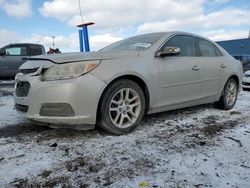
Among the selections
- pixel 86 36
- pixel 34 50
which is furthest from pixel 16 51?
pixel 86 36

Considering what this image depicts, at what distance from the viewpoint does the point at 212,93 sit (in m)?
5.01

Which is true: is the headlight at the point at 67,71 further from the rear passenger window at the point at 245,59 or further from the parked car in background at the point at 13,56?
the rear passenger window at the point at 245,59

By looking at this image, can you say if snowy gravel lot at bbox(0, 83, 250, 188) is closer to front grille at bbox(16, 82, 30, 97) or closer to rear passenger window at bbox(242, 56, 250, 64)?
front grille at bbox(16, 82, 30, 97)

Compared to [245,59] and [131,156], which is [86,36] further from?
[131,156]

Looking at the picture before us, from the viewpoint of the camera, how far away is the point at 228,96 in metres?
5.45

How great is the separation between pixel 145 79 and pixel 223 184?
183cm

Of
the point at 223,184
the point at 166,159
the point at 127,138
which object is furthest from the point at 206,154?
the point at 127,138

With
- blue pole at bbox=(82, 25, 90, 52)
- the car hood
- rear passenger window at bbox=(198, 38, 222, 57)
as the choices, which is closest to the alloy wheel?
the car hood

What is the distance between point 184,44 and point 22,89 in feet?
8.57

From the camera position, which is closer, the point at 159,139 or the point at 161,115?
the point at 159,139

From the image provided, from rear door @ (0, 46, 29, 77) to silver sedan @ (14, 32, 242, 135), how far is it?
24.3ft

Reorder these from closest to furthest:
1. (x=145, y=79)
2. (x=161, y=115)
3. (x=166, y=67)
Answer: (x=145, y=79)
(x=166, y=67)
(x=161, y=115)

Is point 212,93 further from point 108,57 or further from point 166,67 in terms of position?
point 108,57

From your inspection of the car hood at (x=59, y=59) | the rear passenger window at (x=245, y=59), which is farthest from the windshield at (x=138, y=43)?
the rear passenger window at (x=245, y=59)
